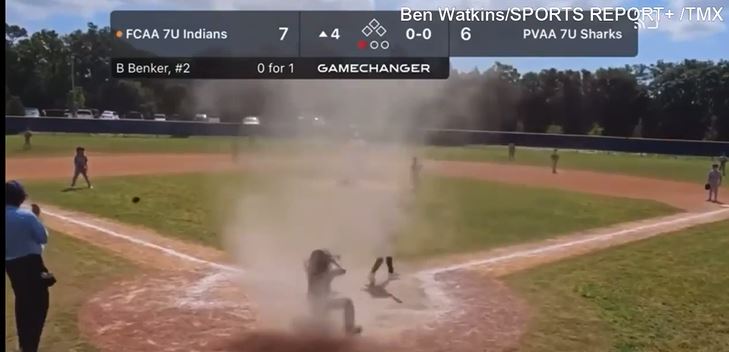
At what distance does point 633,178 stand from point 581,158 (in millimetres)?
1541

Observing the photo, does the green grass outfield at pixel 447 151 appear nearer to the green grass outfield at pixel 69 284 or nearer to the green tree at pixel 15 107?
the green tree at pixel 15 107

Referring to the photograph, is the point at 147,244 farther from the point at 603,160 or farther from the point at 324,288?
the point at 603,160

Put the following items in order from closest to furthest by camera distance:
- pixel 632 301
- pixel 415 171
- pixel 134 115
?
pixel 632 301 < pixel 134 115 < pixel 415 171

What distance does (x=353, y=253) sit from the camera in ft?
27.6

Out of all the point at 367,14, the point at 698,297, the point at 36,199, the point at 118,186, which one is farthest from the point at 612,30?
the point at 118,186

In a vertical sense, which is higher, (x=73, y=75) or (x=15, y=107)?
(x=73, y=75)

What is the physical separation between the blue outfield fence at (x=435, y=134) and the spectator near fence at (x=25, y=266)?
105 inches

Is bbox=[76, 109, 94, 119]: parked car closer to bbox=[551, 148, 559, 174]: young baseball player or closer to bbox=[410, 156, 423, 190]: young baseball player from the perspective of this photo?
bbox=[410, 156, 423, 190]: young baseball player

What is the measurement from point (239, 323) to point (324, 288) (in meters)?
0.90

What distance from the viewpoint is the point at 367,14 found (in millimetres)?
5730

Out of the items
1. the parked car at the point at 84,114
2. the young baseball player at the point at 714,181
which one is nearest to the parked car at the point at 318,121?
the parked car at the point at 84,114

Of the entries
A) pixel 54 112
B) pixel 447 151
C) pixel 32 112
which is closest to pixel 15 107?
pixel 32 112

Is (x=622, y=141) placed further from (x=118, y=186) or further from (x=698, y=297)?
(x=118, y=186)

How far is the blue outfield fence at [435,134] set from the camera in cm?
927
